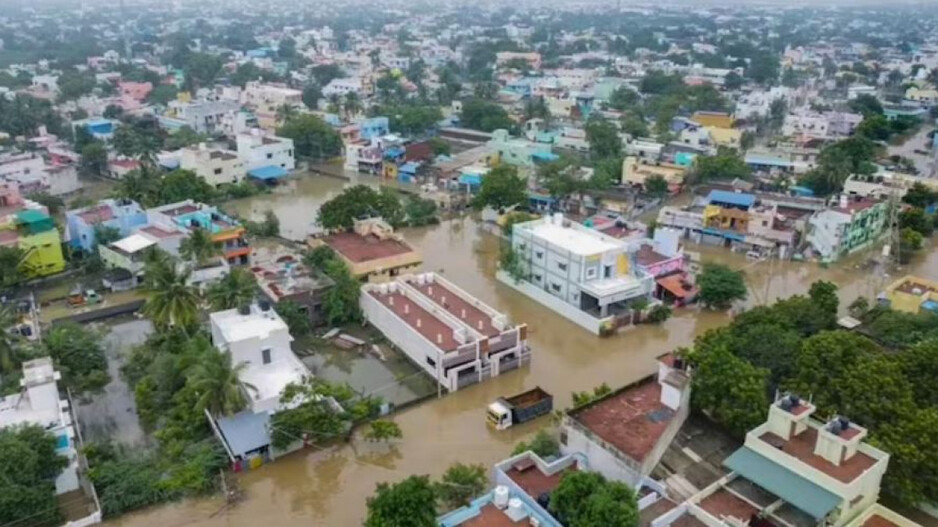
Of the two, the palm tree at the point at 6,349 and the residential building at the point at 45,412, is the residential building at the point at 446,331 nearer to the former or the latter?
the residential building at the point at 45,412

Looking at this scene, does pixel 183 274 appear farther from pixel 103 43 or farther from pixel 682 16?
pixel 682 16

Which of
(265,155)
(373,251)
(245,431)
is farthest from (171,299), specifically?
(265,155)

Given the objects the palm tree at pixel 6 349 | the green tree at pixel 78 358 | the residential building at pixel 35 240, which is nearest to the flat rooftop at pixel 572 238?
the green tree at pixel 78 358

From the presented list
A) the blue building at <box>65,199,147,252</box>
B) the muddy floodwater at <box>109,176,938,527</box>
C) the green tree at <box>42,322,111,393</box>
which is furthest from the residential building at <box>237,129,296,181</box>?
the green tree at <box>42,322,111,393</box>

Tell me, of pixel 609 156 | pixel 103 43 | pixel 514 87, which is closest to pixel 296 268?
pixel 609 156

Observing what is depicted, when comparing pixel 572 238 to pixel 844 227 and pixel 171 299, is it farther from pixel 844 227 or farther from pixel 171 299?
pixel 171 299

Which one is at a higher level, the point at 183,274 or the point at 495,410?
the point at 183,274
